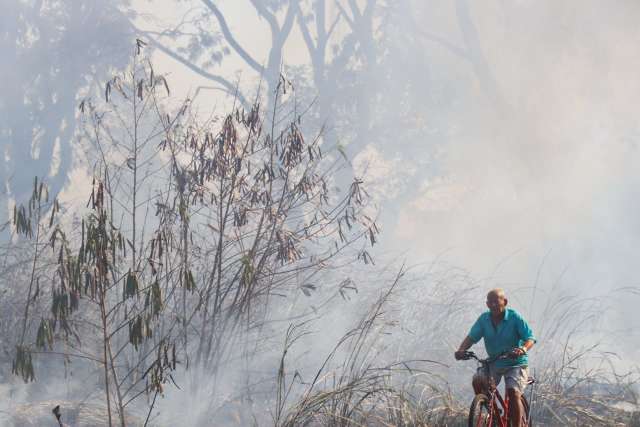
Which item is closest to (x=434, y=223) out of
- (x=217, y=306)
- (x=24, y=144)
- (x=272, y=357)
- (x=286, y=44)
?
(x=286, y=44)

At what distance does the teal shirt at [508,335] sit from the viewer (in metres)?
4.91

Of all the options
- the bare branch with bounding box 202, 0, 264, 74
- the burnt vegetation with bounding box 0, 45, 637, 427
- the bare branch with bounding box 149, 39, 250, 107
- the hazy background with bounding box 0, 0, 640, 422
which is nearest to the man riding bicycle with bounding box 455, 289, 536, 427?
the burnt vegetation with bounding box 0, 45, 637, 427

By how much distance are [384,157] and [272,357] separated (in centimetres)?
1004

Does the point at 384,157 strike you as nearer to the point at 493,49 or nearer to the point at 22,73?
the point at 493,49

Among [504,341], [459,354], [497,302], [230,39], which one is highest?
[230,39]

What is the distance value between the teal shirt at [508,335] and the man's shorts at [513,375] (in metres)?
0.03

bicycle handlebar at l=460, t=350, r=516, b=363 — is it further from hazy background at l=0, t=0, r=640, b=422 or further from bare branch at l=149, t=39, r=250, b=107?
bare branch at l=149, t=39, r=250, b=107

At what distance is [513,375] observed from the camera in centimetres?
491

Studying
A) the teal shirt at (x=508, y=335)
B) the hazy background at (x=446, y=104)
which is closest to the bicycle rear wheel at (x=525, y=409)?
the teal shirt at (x=508, y=335)

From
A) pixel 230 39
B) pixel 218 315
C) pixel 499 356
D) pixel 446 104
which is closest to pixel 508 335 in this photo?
pixel 499 356

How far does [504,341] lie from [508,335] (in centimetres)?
4

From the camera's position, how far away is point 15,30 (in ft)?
48.6

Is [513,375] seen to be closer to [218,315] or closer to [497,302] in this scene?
[497,302]

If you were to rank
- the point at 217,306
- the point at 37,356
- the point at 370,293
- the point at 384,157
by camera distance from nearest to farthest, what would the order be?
the point at 217,306 → the point at 37,356 → the point at 370,293 → the point at 384,157
